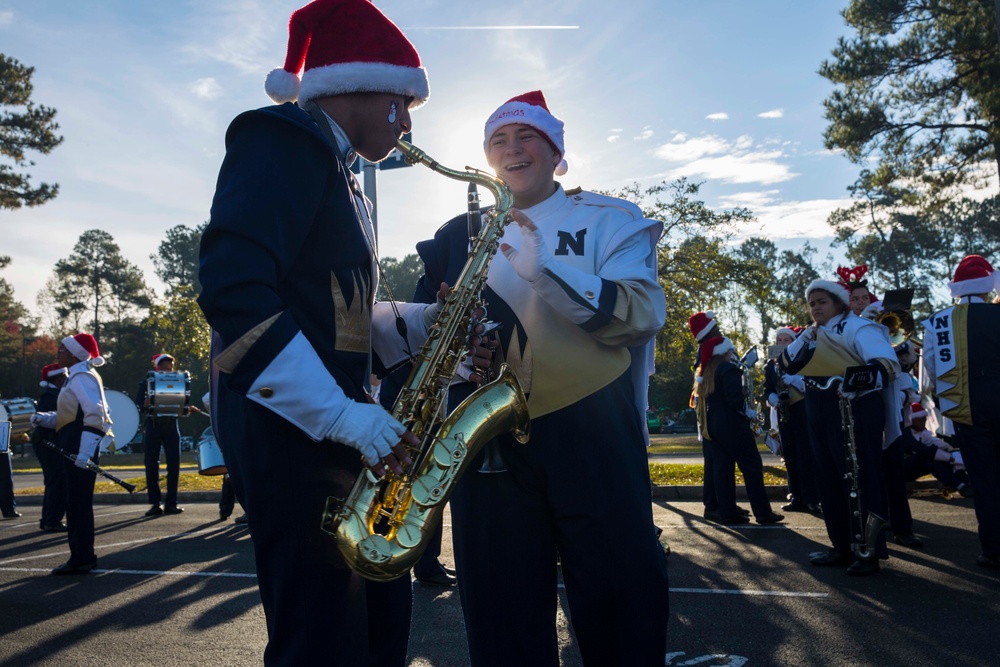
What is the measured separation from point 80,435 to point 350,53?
258 inches

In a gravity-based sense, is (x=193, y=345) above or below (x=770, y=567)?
above

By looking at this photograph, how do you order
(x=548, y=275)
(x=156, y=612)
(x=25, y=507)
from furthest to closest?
(x=25, y=507) < (x=156, y=612) < (x=548, y=275)

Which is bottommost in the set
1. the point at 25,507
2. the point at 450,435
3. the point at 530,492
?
the point at 25,507

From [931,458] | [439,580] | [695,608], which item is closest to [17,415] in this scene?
[439,580]

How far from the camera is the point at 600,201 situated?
3.00 meters

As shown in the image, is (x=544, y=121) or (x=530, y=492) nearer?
(x=530, y=492)

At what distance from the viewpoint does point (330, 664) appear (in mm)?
1843

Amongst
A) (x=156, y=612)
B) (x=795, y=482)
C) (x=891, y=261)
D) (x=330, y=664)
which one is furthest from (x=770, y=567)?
(x=891, y=261)

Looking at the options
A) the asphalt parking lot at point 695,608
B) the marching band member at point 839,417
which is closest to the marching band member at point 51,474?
the asphalt parking lot at point 695,608

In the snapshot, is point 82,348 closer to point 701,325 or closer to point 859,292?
point 701,325

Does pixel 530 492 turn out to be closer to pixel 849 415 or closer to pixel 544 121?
pixel 544 121

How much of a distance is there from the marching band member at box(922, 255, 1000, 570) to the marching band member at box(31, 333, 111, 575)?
712cm

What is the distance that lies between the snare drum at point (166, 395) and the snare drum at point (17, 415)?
2399 millimetres

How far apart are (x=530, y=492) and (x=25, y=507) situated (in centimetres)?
1465
